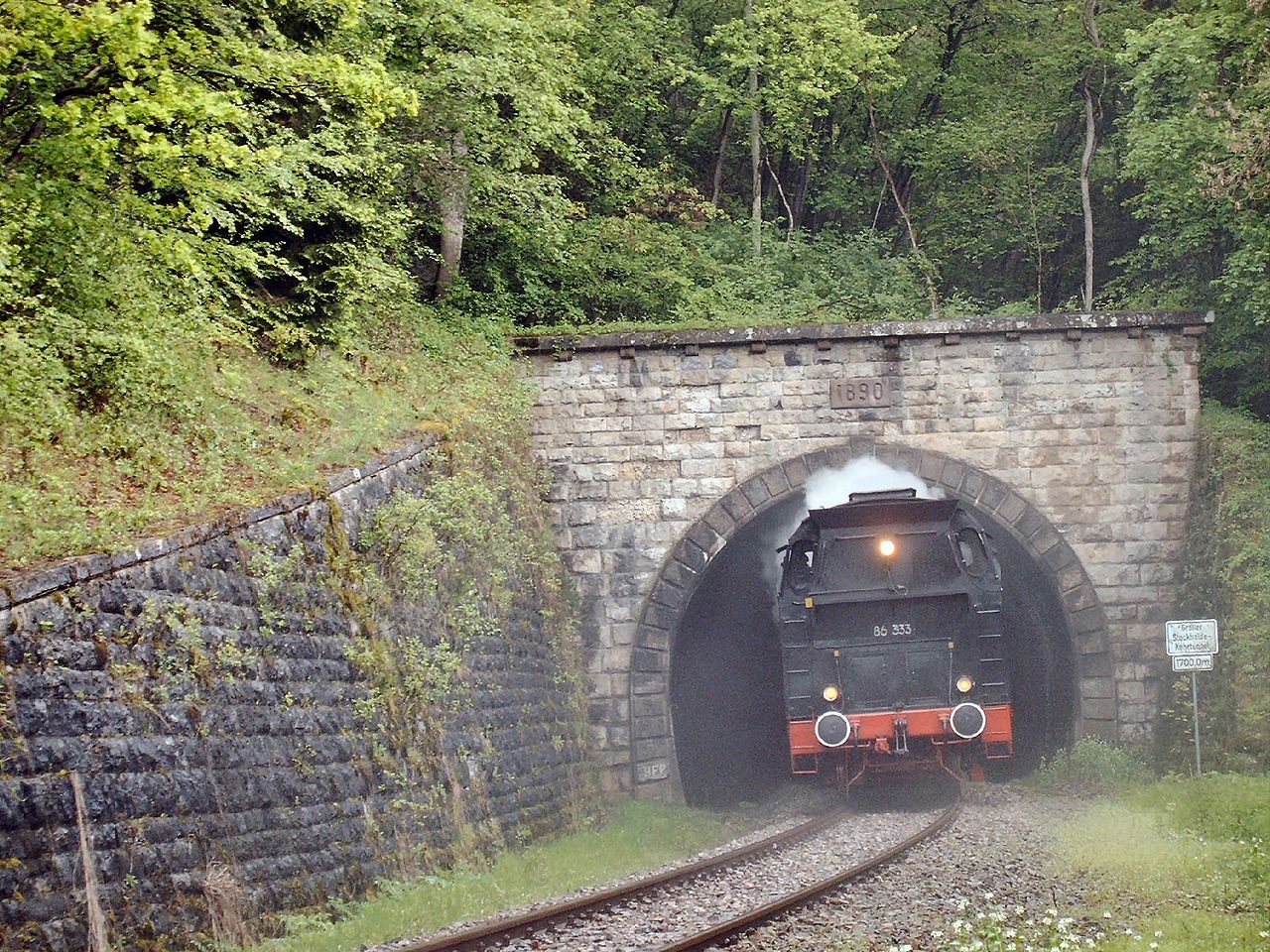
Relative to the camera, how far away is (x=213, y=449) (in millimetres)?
10750

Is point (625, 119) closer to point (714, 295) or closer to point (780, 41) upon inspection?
point (780, 41)

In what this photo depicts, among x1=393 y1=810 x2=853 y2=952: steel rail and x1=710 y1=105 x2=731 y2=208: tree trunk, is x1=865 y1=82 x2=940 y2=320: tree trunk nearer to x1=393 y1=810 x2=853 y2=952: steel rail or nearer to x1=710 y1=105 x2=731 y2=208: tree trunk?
x1=710 y1=105 x2=731 y2=208: tree trunk

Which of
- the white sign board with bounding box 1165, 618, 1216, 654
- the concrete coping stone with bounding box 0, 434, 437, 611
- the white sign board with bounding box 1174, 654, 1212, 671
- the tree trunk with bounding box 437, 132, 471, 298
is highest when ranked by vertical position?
the tree trunk with bounding box 437, 132, 471, 298

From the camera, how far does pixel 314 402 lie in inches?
534

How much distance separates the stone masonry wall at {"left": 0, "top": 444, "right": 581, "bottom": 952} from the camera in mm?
6922

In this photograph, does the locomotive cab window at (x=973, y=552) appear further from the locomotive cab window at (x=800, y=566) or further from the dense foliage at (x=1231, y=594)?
the dense foliage at (x=1231, y=594)

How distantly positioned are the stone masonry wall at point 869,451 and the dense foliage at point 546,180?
164cm

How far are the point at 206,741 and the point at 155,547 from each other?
133 centimetres

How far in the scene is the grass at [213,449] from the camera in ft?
26.3

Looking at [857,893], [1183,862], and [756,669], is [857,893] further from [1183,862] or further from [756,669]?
[756,669]

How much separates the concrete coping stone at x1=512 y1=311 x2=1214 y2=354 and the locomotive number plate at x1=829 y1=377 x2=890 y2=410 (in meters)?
0.63

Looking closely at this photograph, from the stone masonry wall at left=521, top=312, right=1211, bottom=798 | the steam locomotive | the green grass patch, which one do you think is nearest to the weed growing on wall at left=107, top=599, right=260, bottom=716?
the green grass patch

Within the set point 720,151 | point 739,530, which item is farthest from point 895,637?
point 720,151

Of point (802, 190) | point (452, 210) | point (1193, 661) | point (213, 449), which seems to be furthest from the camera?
point (802, 190)
